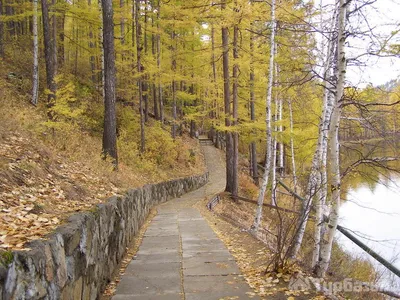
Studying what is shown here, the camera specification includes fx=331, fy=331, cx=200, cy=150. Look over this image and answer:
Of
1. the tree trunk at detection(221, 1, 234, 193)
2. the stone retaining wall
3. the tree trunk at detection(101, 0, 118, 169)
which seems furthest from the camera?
the tree trunk at detection(221, 1, 234, 193)

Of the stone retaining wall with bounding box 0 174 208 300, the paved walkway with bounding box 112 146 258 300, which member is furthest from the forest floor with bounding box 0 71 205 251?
the paved walkway with bounding box 112 146 258 300

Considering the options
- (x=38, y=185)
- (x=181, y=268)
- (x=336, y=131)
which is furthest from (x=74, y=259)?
(x=336, y=131)

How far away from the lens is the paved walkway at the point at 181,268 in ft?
14.6

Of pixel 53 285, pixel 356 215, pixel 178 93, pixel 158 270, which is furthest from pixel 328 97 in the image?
pixel 178 93

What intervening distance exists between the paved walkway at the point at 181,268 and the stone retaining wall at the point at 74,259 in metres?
0.44

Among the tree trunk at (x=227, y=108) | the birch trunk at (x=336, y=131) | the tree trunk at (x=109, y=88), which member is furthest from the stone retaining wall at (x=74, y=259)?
the tree trunk at (x=227, y=108)

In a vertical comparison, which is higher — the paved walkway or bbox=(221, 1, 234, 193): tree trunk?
bbox=(221, 1, 234, 193): tree trunk

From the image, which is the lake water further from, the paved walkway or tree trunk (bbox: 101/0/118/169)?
tree trunk (bbox: 101/0/118/169)

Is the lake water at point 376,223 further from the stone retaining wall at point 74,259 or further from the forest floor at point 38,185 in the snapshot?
the forest floor at point 38,185

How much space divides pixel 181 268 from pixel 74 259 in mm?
2518

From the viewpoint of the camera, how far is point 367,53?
15.1 ft

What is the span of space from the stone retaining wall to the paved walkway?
1.44ft

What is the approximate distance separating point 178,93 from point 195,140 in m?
8.16

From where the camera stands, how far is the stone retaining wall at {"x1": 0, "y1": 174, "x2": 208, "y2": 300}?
234 centimetres
